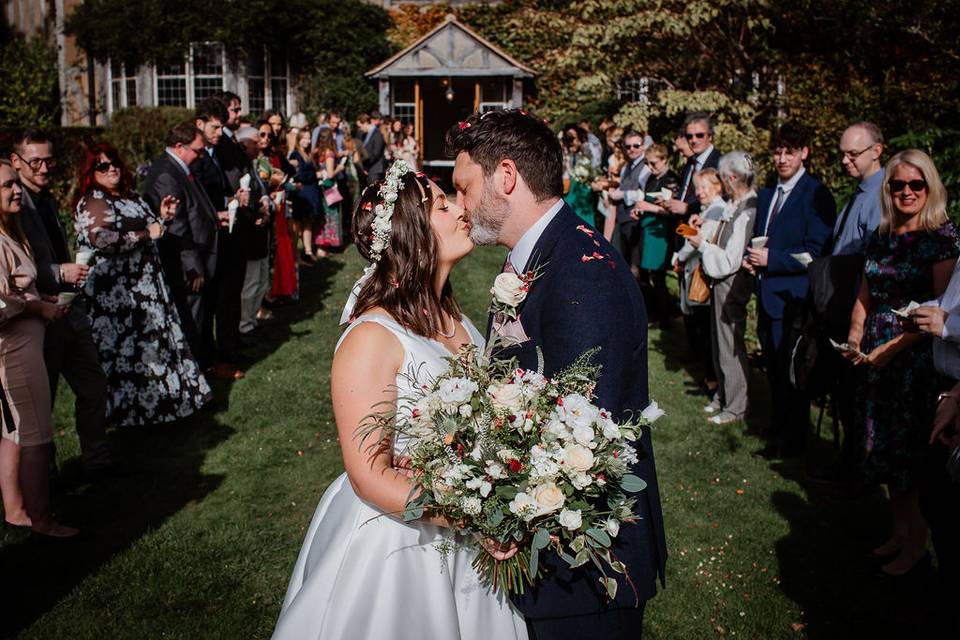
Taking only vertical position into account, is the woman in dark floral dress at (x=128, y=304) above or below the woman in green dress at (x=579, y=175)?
below

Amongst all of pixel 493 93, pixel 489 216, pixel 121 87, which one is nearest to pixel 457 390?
pixel 489 216

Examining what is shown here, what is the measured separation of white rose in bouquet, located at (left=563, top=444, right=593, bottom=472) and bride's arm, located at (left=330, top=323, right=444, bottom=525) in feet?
2.04

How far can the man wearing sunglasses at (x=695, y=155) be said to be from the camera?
316 inches

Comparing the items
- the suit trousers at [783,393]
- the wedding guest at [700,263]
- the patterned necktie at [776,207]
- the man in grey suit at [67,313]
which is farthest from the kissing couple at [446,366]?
the wedding guest at [700,263]

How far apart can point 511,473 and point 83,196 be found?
5.38 m

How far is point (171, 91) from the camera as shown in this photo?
25.3 m

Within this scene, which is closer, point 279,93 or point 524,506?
point 524,506

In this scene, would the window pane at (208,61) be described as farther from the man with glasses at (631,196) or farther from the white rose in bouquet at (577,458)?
the white rose in bouquet at (577,458)

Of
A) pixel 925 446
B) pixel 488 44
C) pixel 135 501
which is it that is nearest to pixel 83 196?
pixel 135 501

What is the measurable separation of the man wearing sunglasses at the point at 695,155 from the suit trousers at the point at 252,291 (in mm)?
4808

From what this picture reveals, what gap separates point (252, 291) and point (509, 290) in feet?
25.6

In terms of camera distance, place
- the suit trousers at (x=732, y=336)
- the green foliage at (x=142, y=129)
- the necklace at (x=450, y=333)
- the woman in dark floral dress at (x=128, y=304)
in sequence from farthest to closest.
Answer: the green foliage at (x=142, y=129)
the suit trousers at (x=732, y=336)
the woman in dark floral dress at (x=128, y=304)
the necklace at (x=450, y=333)

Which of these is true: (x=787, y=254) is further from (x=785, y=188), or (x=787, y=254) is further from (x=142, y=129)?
(x=142, y=129)

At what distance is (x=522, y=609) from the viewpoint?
94.4 inches
